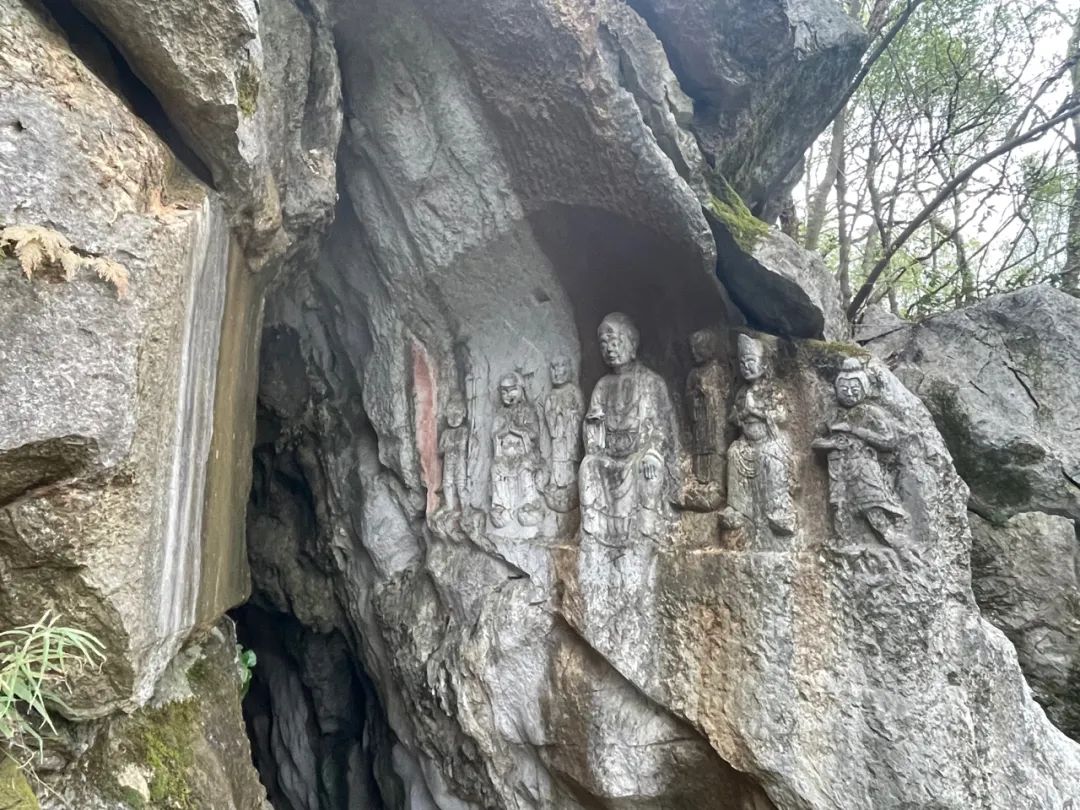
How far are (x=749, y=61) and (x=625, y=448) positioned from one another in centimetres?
340

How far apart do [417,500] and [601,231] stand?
8.24 ft

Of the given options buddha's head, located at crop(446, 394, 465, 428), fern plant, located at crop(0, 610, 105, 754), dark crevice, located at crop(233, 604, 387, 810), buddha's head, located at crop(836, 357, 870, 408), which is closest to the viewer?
fern plant, located at crop(0, 610, 105, 754)

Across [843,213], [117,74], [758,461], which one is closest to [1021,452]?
[758,461]

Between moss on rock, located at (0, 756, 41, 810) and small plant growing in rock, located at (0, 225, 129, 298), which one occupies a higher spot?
small plant growing in rock, located at (0, 225, 129, 298)

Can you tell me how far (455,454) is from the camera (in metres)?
6.23

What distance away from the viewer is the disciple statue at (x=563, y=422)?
5.86 metres

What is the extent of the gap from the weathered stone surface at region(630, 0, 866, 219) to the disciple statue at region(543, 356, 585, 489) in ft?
7.00

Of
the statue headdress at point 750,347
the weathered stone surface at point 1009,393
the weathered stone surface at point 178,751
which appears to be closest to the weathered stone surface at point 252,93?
the weathered stone surface at point 178,751

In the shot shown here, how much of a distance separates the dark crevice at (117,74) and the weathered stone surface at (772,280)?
10.6 ft

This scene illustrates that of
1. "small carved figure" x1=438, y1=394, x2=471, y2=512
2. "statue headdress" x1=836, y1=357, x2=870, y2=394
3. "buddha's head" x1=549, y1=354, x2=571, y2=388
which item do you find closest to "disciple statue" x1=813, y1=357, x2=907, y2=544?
"statue headdress" x1=836, y1=357, x2=870, y2=394

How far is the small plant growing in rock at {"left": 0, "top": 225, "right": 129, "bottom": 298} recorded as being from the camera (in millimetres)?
2668

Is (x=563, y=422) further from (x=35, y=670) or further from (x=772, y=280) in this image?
(x=35, y=670)

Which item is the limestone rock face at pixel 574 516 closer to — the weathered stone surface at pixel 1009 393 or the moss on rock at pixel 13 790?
the weathered stone surface at pixel 1009 393

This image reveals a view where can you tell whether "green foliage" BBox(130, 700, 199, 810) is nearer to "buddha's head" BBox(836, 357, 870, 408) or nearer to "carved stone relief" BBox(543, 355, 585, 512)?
"carved stone relief" BBox(543, 355, 585, 512)
